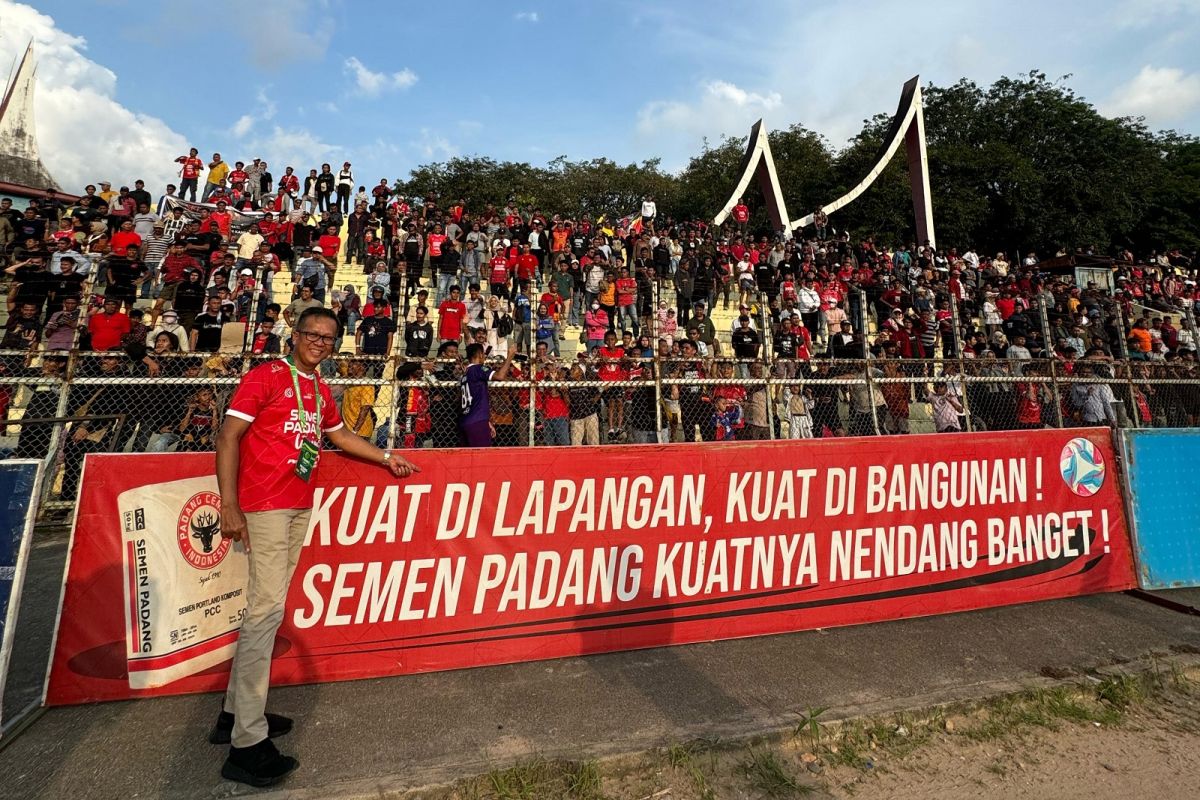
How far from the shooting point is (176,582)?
3.43m

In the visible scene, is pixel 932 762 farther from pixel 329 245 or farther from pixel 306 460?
pixel 329 245

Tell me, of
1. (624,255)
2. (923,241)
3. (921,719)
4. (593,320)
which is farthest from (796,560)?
(923,241)

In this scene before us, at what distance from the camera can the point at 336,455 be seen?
369 cm

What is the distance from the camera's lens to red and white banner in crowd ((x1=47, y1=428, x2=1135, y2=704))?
3402 mm

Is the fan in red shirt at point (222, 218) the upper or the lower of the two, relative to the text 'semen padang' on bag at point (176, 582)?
upper

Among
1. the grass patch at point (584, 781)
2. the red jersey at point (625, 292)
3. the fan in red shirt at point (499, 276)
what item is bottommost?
the grass patch at point (584, 781)

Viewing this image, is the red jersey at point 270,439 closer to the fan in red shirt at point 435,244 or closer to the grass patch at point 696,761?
the grass patch at point 696,761

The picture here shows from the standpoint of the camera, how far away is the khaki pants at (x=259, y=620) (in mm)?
2742

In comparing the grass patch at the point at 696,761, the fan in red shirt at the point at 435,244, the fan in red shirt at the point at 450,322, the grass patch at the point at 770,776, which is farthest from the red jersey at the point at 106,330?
the grass patch at the point at 770,776

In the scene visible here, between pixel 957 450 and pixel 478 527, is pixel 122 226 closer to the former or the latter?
pixel 478 527

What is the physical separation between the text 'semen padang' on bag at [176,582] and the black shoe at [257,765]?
0.97 m

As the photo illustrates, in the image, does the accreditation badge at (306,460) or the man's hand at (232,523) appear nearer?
the man's hand at (232,523)

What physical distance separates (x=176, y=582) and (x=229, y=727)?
921 millimetres

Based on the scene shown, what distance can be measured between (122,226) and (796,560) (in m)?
14.5
